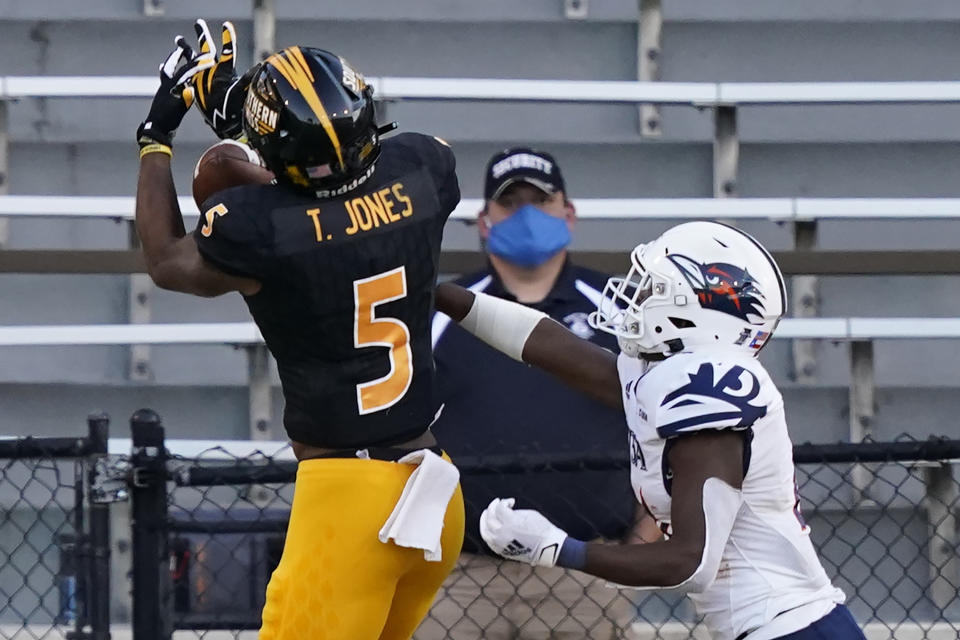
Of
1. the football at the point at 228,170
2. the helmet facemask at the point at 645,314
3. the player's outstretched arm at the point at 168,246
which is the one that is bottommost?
the helmet facemask at the point at 645,314

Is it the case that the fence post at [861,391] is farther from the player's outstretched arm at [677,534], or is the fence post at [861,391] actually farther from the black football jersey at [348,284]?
the player's outstretched arm at [677,534]

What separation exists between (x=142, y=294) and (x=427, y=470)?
2.71 meters

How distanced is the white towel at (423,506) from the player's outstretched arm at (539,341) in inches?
12.5

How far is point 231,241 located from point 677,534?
89 centimetres

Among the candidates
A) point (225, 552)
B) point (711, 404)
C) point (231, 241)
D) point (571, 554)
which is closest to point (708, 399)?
point (711, 404)

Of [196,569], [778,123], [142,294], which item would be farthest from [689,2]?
[196,569]

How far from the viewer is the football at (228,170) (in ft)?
8.73

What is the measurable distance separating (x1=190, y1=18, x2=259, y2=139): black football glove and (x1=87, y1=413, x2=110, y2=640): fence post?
0.77 metres

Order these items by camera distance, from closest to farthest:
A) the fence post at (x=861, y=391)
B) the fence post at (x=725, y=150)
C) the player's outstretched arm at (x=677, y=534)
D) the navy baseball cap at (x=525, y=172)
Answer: the player's outstretched arm at (x=677, y=534) < the navy baseball cap at (x=525, y=172) < the fence post at (x=861, y=391) < the fence post at (x=725, y=150)

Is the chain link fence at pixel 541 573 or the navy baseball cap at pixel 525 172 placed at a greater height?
the navy baseball cap at pixel 525 172

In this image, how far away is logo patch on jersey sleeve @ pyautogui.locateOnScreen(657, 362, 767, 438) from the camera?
212 centimetres

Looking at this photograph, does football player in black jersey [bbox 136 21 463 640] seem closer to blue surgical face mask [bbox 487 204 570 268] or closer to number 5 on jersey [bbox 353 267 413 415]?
number 5 on jersey [bbox 353 267 413 415]

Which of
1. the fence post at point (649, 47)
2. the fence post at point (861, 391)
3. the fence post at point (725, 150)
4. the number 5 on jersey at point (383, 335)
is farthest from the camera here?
the fence post at point (649, 47)

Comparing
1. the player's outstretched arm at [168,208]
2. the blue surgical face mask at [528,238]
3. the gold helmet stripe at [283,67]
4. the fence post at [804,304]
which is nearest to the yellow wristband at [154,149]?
the player's outstretched arm at [168,208]
